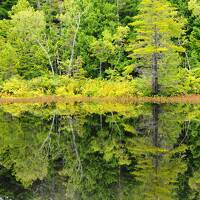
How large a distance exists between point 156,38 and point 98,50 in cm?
1199

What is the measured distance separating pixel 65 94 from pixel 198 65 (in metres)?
13.4

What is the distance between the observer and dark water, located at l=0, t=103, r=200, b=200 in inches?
471

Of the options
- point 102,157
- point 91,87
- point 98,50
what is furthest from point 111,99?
point 102,157

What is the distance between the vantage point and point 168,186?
38.9 ft

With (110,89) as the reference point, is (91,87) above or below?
below

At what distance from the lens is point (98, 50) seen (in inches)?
1842

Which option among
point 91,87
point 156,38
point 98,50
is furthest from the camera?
point 98,50

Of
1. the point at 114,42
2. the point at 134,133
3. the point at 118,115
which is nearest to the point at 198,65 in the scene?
the point at 114,42

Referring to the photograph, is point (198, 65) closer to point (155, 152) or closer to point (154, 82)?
point (154, 82)

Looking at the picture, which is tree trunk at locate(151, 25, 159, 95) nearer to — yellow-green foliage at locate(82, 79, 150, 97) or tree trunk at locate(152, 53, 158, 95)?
tree trunk at locate(152, 53, 158, 95)

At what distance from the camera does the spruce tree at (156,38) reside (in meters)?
35.0

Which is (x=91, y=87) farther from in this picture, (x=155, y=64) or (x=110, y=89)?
(x=155, y=64)

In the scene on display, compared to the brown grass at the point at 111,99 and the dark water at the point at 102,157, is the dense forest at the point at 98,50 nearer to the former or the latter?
the brown grass at the point at 111,99

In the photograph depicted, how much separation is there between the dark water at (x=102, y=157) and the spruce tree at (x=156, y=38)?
10.2m
